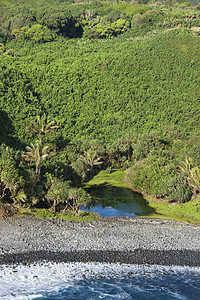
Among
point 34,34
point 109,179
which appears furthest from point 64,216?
point 34,34

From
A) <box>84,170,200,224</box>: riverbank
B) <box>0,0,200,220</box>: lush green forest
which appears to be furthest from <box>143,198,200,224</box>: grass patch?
<box>0,0,200,220</box>: lush green forest

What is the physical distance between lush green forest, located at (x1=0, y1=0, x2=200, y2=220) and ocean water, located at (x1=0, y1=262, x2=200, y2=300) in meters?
10.4

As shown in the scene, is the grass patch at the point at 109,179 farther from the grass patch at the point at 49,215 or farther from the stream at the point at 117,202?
the grass patch at the point at 49,215

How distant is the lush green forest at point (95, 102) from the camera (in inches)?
1527

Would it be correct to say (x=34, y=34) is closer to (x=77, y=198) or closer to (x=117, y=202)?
(x=117, y=202)

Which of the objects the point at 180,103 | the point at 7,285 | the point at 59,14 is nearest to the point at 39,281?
the point at 7,285

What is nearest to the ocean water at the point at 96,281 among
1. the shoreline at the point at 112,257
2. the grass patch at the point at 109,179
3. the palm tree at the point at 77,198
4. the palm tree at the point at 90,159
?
the shoreline at the point at 112,257

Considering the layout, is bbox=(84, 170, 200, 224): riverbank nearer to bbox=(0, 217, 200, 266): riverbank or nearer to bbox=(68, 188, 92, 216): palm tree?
bbox=(0, 217, 200, 266): riverbank

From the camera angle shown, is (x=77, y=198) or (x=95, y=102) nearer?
(x=77, y=198)

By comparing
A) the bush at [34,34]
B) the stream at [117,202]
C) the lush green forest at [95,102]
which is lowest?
the stream at [117,202]

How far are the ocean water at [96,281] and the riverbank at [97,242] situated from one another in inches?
31.6

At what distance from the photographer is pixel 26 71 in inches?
3223

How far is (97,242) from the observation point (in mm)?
23797

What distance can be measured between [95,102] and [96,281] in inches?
2351
